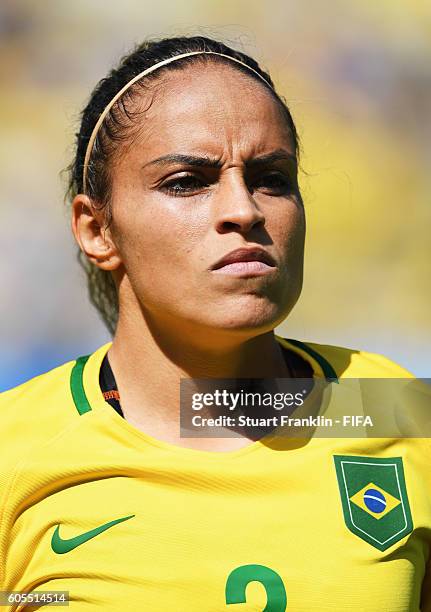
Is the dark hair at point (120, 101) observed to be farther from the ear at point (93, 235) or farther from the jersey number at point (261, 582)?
the jersey number at point (261, 582)

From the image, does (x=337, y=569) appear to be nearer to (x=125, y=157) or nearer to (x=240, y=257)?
(x=240, y=257)

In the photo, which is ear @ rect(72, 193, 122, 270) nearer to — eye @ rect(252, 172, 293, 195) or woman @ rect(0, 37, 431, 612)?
woman @ rect(0, 37, 431, 612)

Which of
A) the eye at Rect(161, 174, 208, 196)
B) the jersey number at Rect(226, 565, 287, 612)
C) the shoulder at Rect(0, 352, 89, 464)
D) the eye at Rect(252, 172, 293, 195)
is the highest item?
the eye at Rect(252, 172, 293, 195)

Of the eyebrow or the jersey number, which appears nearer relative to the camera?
the jersey number

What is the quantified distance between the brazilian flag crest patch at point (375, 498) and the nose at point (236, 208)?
49 centimetres

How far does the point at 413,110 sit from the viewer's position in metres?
4.50

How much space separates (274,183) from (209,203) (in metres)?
0.17

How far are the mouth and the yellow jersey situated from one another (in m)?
0.35

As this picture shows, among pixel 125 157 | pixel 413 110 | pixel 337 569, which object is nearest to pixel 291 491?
pixel 337 569

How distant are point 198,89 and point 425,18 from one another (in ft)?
10.0

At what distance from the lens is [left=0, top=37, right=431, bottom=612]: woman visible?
57.7 inches

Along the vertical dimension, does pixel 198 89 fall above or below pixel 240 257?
above

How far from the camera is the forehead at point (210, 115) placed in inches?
63.8

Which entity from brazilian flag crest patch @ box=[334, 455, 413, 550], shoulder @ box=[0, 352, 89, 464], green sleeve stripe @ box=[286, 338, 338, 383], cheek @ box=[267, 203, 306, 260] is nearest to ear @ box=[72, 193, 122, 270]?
shoulder @ box=[0, 352, 89, 464]
